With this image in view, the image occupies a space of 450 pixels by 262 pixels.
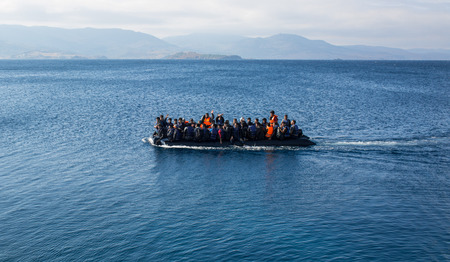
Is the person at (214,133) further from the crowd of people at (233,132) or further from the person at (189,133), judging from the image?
the person at (189,133)

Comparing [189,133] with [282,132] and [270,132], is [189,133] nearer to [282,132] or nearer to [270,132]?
[270,132]

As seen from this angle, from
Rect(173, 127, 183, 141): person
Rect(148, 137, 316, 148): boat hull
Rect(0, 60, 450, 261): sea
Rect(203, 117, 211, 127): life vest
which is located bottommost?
Rect(0, 60, 450, 261): sea

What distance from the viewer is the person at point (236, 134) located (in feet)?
119

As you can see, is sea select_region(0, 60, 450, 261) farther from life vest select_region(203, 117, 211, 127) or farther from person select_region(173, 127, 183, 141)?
life vest select_region(203, 117, 211, 127)

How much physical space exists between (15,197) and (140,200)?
25.1ft

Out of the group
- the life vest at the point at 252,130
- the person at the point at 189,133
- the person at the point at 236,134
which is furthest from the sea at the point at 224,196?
the life vest at the point at 252,130

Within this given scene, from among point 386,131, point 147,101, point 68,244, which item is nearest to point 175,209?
point 68,244

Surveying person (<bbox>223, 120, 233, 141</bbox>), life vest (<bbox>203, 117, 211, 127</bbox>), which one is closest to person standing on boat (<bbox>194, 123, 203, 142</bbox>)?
life vest (<bbox>203, 117, 211, 127</bbox>)

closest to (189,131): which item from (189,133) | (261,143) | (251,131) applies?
(189,133)

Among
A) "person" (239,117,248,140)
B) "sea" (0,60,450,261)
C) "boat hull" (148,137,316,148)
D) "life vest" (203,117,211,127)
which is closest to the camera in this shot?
"sea" (0,60,450,261)

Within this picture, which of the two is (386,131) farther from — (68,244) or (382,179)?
(68,244)

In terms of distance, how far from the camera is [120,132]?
4322 cm

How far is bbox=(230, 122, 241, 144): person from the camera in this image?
36219 mm

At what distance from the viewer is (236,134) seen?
36375 millimetres
